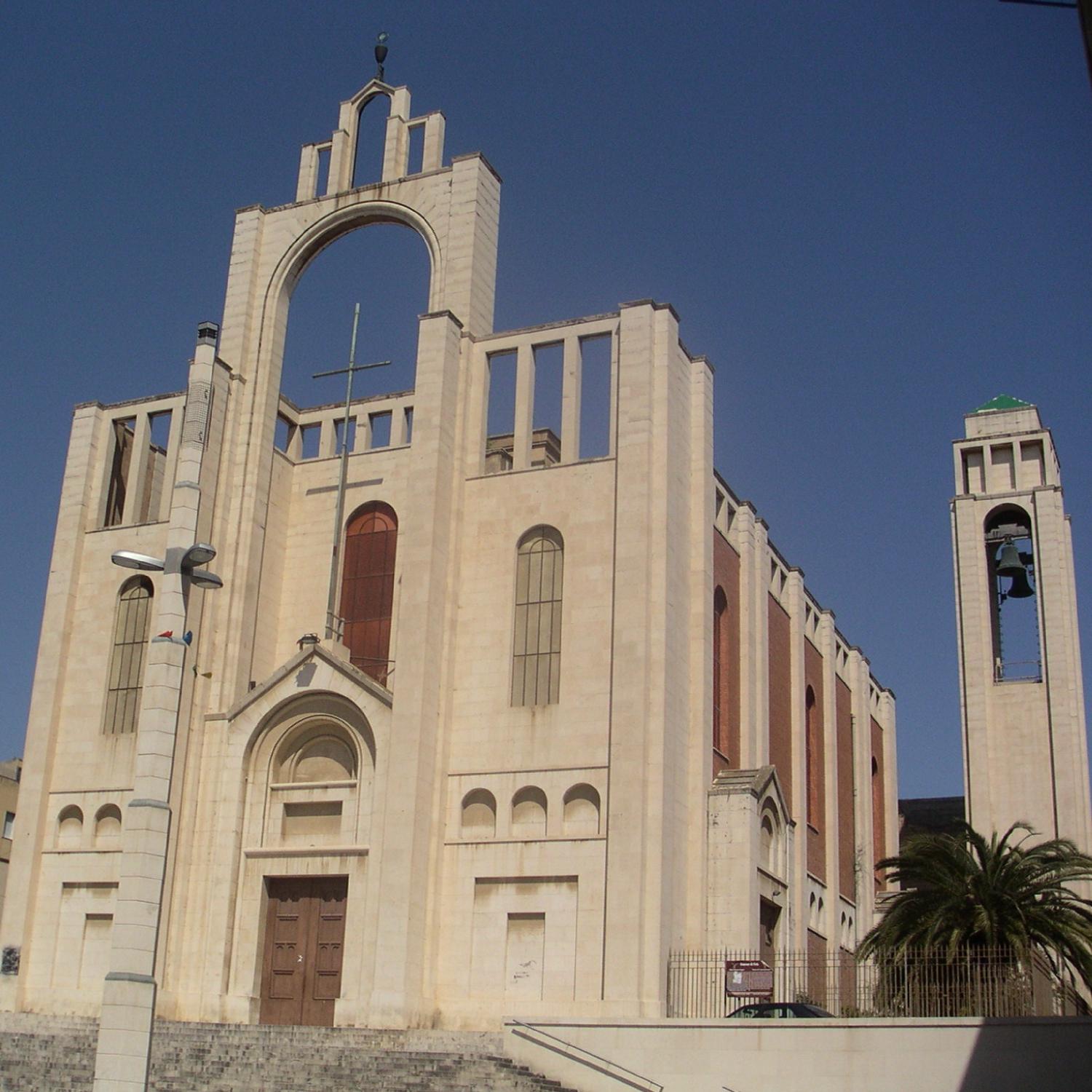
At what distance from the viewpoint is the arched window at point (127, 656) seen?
107 ft

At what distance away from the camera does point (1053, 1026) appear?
2222cm

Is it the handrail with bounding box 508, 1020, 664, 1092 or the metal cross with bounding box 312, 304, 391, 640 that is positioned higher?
the metal cross with bounding box 312, 304, 391, 640

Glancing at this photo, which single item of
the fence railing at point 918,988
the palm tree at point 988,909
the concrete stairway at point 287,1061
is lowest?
the concrete stairway at point 287,1061

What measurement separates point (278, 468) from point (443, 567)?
626 cm

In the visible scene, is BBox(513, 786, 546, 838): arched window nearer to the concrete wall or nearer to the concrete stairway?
the concrete stairway

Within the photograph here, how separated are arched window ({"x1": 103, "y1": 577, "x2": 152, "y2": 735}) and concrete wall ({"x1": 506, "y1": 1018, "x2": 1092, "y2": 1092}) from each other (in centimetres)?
1206

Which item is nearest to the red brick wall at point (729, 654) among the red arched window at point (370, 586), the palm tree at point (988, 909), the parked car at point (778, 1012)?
the palm tree at point (988, 909)

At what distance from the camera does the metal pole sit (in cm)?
3222

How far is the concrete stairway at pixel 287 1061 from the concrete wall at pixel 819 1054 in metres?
0.87

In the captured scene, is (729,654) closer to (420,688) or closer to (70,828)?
(420,688)

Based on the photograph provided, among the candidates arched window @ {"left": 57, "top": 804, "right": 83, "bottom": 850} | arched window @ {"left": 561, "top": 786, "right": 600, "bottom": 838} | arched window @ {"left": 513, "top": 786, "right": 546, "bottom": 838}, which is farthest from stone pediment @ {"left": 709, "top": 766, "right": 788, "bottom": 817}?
arched window @ {"left": 57, "top": 804, "right": 83, "bottom": 850}

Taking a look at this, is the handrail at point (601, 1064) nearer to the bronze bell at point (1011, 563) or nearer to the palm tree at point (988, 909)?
the palm tree at point (988, 909)

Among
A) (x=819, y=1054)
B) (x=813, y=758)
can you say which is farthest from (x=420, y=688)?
(x=813, y=758)

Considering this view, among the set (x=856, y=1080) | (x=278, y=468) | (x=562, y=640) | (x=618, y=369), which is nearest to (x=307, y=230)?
(x=278, y=468)
